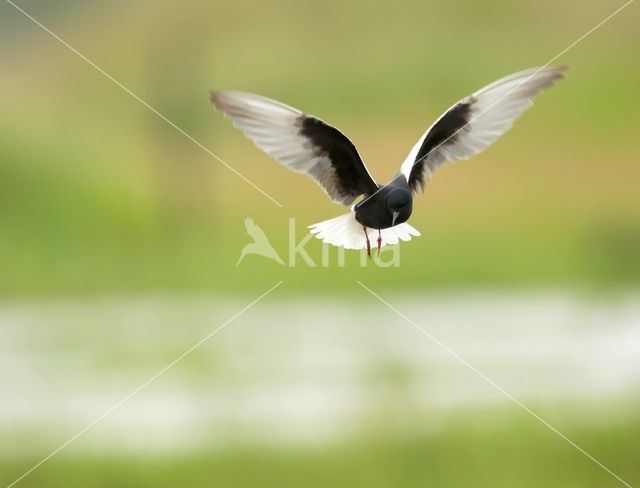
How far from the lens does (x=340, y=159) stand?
28.8 inches

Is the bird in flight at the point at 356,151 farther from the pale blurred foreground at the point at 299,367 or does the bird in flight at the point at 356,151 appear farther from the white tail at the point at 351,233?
the pale blurred foreground at the point at 299,367

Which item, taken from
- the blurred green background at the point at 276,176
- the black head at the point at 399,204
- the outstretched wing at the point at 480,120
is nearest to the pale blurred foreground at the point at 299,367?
the blurred green background at the point at 276,176

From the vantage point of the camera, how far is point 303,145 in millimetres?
729

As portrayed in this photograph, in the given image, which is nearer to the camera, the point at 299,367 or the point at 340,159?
the point at 340,159

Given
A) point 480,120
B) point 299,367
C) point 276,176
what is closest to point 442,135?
point 480,120

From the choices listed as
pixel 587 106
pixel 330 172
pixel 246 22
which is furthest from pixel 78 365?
pixel 330 172

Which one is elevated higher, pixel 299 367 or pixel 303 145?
pixel 303 145

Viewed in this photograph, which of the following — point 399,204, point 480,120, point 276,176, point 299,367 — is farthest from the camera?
point 276,176

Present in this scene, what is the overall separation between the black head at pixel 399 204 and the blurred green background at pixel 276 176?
1.48m

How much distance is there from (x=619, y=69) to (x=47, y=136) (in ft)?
5.71

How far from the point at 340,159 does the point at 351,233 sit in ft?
0.16

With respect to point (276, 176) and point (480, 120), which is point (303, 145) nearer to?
point (480, 120)

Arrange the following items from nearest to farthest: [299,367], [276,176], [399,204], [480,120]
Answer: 1. [399,204]
2. [480,120]
3. [299,367]
4. [276,176]

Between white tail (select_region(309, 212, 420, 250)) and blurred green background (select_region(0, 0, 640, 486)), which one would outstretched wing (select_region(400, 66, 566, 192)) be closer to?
white tail (select_region(309, 212, 420, 250))
